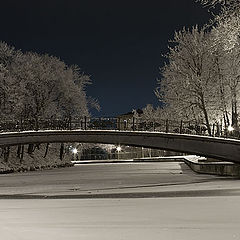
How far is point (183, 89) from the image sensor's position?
1302 inches

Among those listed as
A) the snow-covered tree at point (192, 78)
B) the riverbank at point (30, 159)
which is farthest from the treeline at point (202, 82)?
the riverbank at point (30, 159)

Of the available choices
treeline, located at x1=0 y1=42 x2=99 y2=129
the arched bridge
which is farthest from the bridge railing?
treeline, located at x1=0 y1=42 x2=99 y2=129

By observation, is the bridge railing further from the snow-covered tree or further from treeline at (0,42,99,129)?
treeline at (0,42,99,129)

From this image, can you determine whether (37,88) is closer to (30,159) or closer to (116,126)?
(30,159)

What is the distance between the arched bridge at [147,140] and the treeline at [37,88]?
970cm

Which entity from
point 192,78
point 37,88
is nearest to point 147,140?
point 192,78

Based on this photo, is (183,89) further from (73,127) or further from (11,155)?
(11,155)

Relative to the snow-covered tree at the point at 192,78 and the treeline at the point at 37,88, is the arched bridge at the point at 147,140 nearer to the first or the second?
the snow-covered tree at the point at 192,78

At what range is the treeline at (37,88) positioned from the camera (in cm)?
3948

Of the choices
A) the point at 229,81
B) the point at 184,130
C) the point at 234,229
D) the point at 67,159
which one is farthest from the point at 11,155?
the point at 234,229

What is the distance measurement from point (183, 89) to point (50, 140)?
1212 centimetres

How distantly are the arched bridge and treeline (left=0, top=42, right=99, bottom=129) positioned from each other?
9704 mm

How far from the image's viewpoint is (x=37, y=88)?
4488 cm

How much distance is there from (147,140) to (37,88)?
21.5m
